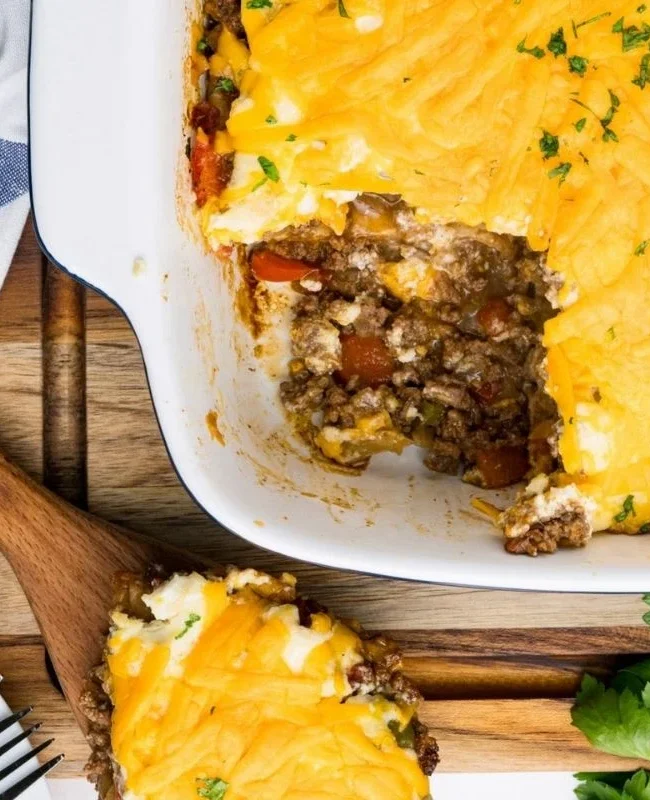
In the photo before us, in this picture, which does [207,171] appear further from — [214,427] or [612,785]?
[612,785]

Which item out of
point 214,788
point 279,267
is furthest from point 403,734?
point 279,267

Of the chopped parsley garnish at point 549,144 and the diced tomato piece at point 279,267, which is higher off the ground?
the diced tomato piece at point 279,267

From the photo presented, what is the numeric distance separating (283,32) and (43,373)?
132cm

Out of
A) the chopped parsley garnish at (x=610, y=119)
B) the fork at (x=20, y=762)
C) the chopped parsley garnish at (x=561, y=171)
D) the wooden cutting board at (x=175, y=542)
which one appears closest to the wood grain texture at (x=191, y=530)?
the wooden cutting board at (x=175, y=542)

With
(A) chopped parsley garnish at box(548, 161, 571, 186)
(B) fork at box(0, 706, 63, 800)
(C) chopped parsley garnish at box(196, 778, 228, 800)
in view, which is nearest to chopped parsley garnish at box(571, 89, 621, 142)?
(A) chopped parsley garnish at box(548, 161, 571, 186)

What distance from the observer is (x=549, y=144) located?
2.32m

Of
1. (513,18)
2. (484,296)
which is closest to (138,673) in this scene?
(484,296)

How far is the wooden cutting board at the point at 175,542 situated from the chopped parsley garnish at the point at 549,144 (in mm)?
1365

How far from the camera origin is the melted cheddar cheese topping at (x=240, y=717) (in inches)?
96.7

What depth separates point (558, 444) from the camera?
2533 millimetres

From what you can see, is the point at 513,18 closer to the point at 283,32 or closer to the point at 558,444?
the point at 283,32

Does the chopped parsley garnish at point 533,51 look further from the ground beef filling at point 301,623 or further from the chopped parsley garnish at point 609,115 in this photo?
the ground beef filling at point 301,623

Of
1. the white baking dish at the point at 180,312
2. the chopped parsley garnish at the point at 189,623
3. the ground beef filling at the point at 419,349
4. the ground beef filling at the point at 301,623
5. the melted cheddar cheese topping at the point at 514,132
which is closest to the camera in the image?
the white baking dish at the point at 180,312

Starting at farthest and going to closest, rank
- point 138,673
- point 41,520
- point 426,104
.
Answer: point 41,520
point 138,673
point 426,104
